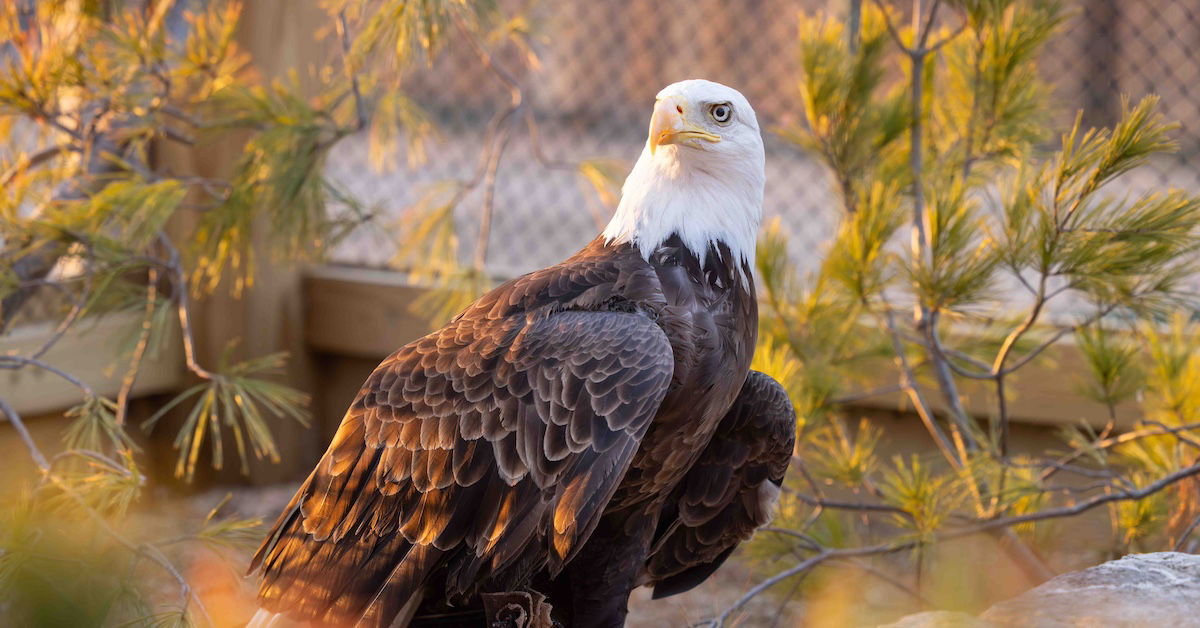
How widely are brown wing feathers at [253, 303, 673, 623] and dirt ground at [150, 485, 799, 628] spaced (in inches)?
11.0

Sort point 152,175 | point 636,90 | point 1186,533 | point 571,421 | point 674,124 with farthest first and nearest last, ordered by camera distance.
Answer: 1. point 636,90
2. point 152,175
3. point 1186,533
4. point 674,124
5. point 571,421

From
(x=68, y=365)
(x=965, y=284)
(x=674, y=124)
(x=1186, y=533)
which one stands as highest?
(x=674, y=124)

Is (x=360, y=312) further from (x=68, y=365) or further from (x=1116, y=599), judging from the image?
(x=1116, y=599)

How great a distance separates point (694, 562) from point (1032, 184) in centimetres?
96

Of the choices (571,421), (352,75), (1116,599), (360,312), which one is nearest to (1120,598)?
(1116,599)

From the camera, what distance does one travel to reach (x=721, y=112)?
6.06 ft

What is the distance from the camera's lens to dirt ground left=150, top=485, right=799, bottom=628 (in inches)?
92.0

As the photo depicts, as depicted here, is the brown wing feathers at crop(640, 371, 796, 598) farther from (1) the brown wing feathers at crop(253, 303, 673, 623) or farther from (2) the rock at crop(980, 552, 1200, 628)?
(2) the rock at crop(980, 552, 1200, 628)

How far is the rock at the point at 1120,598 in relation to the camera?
1.56 m

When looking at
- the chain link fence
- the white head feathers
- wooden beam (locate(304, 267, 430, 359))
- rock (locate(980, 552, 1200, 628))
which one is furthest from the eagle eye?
the chain link fence

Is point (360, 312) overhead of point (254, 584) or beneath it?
overhead

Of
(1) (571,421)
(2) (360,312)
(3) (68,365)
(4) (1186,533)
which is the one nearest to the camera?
(1) (571,421)

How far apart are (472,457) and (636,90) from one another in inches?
289

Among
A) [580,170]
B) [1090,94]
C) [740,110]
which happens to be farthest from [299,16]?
[1090,94]
